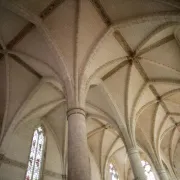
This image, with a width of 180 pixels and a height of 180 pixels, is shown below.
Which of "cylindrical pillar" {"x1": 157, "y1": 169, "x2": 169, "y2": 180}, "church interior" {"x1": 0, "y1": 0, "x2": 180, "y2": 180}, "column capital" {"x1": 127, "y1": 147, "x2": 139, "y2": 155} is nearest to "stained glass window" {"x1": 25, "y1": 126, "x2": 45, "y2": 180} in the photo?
"church interior" {"x1": 0, "y1": 0, "x2": 180, "y2": 180}

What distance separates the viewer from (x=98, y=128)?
15406 mm

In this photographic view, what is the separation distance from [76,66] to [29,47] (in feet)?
9.22

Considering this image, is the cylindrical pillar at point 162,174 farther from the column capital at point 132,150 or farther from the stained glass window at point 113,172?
the stained glass window at point 113,172

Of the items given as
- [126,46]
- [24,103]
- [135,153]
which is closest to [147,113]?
[135,153]

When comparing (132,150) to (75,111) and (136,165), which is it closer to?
(136,165)

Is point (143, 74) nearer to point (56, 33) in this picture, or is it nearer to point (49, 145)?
point (56, 33)

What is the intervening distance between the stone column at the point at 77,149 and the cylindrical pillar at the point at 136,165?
183 inches

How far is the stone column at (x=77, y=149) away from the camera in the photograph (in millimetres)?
5363

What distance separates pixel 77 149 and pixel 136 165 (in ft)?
16.6

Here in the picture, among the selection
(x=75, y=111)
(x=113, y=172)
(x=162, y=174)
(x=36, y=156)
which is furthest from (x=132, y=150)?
(x=113, y=172)

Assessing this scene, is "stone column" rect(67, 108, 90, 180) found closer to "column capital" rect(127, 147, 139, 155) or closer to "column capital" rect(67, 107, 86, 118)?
"column capital" rect(67, 107, 86, 118)

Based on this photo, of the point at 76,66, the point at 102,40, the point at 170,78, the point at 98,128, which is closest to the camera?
the point at 76,66

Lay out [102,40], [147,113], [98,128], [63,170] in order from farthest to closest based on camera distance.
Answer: [98,128]
[147,113]
[63,170]
[102,40]

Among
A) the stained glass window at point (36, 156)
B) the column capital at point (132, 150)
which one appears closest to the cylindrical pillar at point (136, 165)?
the column capital at point (132, 150)
